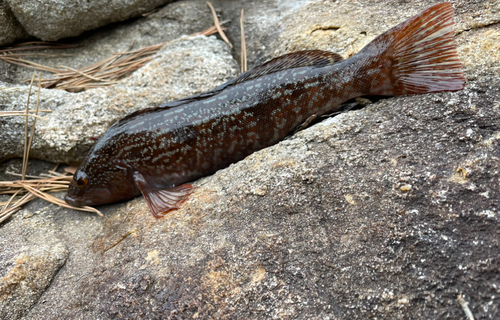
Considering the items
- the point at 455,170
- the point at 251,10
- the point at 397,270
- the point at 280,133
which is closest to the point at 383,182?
the point at 455,170

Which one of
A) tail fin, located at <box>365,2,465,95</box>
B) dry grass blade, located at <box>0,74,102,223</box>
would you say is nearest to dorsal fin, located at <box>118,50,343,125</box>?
tail fin, located at <box>365,2,465,95</box>

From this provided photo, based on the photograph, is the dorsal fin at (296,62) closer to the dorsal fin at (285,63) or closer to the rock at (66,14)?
the dorsal fin at (285,63)

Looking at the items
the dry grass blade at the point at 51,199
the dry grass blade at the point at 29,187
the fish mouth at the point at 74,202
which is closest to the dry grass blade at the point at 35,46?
the dry grass blade at the point at 29,187

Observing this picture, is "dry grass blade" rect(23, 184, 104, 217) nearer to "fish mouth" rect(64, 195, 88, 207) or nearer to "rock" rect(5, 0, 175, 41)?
"fish mouth" rect(64, 195, 88, 207)

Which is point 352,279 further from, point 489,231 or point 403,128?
point 403,128

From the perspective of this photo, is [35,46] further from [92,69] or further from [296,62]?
[296,62]

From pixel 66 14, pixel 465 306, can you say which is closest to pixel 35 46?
pixel 66 14
